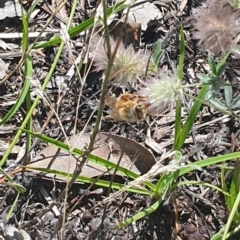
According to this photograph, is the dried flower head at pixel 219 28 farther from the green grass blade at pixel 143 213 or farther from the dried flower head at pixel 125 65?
the green grass blade at pixel 143 213

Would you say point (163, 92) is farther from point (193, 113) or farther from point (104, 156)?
point (104, 156)

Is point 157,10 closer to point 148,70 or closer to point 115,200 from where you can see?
point 148,70

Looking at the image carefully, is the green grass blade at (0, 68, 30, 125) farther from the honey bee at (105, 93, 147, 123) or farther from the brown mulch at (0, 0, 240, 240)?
the honey bee at (105, 93, 147, 123)

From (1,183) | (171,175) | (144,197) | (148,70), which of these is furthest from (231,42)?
(1,183)

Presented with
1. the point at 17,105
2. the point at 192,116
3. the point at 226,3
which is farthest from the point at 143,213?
the point at 226,3

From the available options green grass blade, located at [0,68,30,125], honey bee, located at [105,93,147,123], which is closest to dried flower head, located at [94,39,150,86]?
honey bee, located at [105,93,147,123]

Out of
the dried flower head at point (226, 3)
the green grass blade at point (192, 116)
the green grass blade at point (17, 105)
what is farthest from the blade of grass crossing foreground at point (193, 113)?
the green grass blade at point (17, 105)
